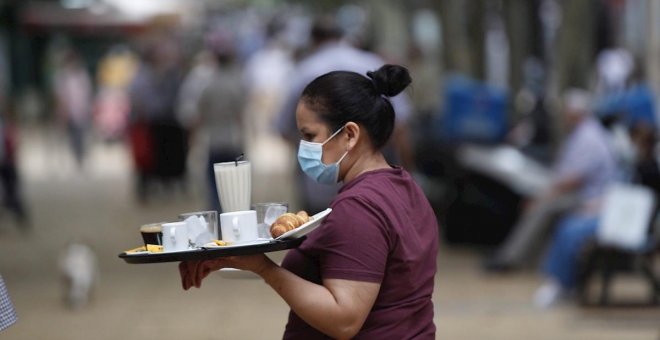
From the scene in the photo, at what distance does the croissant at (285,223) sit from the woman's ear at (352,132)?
0.78 feet

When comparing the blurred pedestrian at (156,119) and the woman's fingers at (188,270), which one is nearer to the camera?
the woman's fingers at (188,270)

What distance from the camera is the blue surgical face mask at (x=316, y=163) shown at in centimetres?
389

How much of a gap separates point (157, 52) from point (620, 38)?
18492 millimetres

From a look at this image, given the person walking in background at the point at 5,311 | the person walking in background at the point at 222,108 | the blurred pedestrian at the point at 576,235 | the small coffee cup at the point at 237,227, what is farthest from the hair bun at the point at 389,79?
the person walking in background at the point at 222,108

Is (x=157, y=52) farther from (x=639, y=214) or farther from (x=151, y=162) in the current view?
(x=639, y=214)

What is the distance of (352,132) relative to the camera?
12.8 feet

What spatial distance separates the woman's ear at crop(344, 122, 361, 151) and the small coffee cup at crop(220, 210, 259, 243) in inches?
13.4

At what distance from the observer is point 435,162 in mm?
16391

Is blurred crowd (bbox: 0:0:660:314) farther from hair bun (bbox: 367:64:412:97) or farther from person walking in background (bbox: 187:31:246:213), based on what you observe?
hair bun (bbox: 367:64:412:97)

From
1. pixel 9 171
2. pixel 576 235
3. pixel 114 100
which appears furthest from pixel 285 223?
pixel 114 100

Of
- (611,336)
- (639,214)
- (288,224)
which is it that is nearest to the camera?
(288,224)

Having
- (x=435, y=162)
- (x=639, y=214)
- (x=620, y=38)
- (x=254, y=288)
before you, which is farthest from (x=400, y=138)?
→ (x=620, y=38)

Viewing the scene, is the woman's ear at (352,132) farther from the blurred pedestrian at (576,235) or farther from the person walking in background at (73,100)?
the person walking in background at (73,100)

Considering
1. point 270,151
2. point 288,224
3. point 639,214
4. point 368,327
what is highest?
point 288,224
